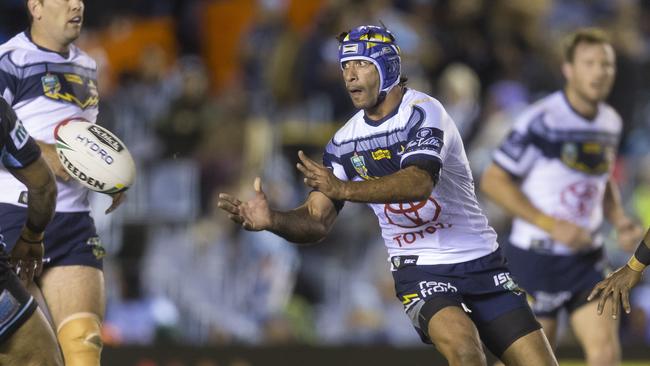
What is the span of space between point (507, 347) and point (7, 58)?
358 cm

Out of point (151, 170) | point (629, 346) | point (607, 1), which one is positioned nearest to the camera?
point (629, 346)

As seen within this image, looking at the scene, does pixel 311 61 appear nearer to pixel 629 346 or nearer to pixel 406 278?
pixel 629 346

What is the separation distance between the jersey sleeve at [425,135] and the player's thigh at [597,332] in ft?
8.62

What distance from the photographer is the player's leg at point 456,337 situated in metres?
6.96

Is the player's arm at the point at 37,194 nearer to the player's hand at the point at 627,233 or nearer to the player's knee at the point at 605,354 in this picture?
the player's knee at the point at 605,354

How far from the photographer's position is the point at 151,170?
1366 cm

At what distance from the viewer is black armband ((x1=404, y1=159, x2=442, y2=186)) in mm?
6945

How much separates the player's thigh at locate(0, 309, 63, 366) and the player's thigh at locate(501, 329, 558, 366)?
2690 millimetres

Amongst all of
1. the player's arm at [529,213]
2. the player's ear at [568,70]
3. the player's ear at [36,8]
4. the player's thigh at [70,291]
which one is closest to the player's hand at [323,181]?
the player's thigh at [70,291]

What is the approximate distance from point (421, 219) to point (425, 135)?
2.06ft

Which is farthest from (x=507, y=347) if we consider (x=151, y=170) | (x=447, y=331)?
(x=151, y=170)

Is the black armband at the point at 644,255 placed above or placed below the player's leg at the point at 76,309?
above

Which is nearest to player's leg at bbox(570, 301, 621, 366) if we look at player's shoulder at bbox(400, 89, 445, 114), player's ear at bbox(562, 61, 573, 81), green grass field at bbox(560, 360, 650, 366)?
player's ear at bbox(562, 61, 573, 81)

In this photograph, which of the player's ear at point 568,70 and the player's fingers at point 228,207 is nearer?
the player's fingers at point 228,207
